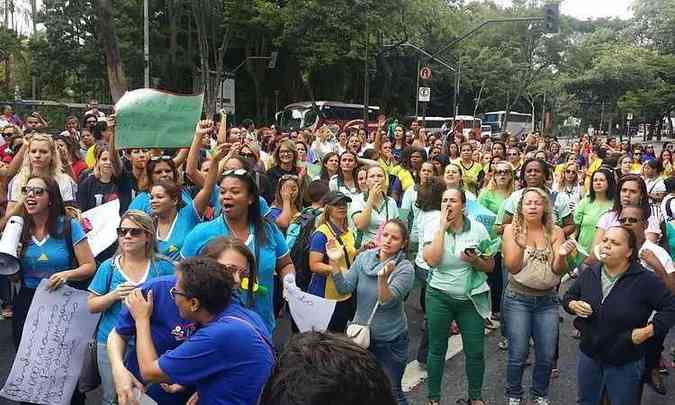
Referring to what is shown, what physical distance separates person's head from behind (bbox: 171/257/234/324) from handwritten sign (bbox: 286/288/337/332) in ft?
4.21

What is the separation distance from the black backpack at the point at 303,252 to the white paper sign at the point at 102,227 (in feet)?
4.25

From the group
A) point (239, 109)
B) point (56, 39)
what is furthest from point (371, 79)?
point (56, 39)

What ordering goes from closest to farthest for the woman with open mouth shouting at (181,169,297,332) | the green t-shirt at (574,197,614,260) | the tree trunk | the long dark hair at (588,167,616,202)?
the woman with open mouth shouting at (181,169,297,332) < the green t-shirt at (574,197,614,260) < the long dark hair at (588,167,616,202) < the tree trunk

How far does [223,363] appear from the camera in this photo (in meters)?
2.41

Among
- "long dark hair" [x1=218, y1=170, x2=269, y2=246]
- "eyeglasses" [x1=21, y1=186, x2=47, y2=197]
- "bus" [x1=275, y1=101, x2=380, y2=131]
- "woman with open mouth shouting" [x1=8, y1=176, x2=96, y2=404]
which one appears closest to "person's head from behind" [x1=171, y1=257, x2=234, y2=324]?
"long dark hair" [x1=218, y1=170, x2=269, y2=246]

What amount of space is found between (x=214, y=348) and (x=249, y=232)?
141 centimetres

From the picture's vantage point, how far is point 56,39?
3122 cm

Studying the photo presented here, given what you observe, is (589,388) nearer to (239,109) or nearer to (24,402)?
(24,402)

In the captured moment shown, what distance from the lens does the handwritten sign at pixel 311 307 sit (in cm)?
380

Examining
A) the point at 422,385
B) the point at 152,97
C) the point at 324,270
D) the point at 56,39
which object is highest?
the point at 56,39

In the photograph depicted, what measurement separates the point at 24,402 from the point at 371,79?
39225 mm

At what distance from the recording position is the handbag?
4301mm

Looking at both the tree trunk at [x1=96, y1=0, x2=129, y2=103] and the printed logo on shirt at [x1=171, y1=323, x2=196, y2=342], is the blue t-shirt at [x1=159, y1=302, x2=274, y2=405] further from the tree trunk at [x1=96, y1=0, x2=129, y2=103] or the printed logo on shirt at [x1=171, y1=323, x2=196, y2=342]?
the tree trunk at [x1=96, y1=0, x2=129, y2=103]

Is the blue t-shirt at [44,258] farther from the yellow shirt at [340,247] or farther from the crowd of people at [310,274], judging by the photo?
the yellow shirt at [340,247]
